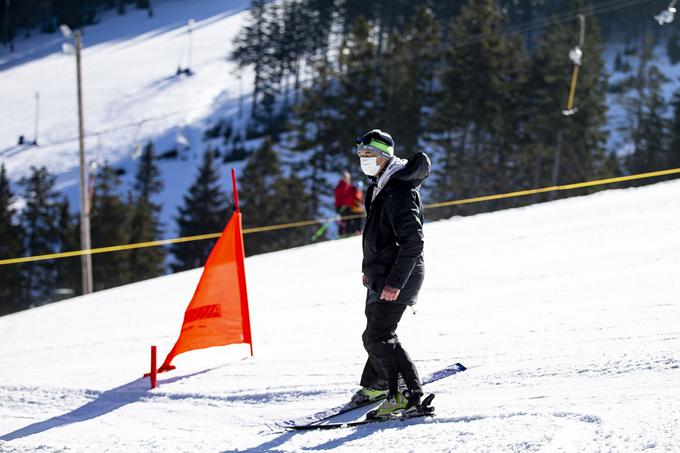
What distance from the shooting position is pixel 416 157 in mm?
4566

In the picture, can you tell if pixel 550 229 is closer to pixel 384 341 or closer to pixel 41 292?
pixel 384 341

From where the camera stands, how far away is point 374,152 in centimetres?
469

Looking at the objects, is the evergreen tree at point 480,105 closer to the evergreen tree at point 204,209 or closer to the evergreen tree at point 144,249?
the evergreen tree at point 204,209

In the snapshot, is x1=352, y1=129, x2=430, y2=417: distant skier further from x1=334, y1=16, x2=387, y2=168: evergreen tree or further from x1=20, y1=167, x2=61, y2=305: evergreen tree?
x1=20, y1=167, x2=61, y2=305: evergreen tree

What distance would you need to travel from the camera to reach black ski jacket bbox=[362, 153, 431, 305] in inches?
176

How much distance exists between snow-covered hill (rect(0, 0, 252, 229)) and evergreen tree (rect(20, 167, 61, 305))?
30.7 ft

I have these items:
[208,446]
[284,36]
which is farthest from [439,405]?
[284,36]

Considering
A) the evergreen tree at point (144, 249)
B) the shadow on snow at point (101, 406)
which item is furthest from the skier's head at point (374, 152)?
the evergreen tree at point (144, 249)

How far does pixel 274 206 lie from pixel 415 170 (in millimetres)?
37821

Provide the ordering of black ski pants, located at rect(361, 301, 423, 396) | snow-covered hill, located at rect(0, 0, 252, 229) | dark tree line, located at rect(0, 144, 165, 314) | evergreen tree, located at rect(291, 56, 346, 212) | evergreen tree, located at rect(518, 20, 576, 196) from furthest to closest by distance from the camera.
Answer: snow-covered hill, located at rect(0, 0, 252, 229)
dark tree line, located at rect(0, 144, 165, 314)
evergreen tree, located at rect(291, 56, 346, 212)
evergreen tree, located at rect(518, 20, 576, 196)
black ski pants, located at rect(361, 301, 423, 396)

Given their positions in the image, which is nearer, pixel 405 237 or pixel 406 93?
pixel 405 237

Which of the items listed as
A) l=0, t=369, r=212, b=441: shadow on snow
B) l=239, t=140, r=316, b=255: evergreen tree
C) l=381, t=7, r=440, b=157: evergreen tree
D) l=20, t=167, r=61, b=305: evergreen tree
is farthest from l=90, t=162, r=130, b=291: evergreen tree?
l=0, t=369, r=212, b=441: shadow on snow

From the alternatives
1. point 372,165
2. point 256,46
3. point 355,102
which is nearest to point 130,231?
point 355,102

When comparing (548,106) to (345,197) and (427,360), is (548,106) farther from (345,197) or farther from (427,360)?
(427,360)
